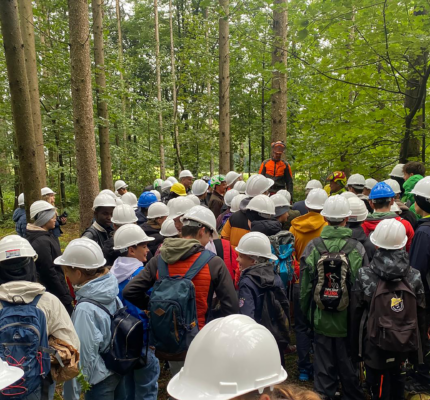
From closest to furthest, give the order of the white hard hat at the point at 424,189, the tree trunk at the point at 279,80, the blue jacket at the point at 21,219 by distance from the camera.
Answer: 1. the white hard hat at the point at 424,189
2. the blue jacket at the point at 21,219
3. the tree trunk at the point at 279,80

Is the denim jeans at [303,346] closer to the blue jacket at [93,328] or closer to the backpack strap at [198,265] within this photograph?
the backpack strap at [198,265]

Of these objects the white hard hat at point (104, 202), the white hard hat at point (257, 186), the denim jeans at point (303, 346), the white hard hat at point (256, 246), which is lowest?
the denim jeans at point (303, 346)

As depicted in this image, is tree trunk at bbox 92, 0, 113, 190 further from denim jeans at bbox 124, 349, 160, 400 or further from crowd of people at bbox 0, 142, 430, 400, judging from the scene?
denim jeans at bbox 124, 349, 160, 400

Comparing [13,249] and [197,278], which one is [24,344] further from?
[197,278]

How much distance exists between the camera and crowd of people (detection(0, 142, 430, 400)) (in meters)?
2.49

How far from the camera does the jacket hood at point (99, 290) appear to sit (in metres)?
2.91

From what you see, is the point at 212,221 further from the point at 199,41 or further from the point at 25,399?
the point at 199,41

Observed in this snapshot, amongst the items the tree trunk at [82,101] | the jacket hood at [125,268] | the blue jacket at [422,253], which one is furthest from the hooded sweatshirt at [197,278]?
the tree trunk at [82,101]

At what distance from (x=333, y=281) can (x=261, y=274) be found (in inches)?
31.7

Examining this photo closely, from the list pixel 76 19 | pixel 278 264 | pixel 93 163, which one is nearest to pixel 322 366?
pixel 278 264

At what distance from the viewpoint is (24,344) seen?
2418mm

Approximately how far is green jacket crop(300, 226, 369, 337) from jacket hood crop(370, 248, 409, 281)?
0.36m

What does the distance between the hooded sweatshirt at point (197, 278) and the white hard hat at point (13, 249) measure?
900 mm

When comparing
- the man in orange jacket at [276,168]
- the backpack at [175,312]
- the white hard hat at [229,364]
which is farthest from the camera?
the man in orange jacket at [276,168]
